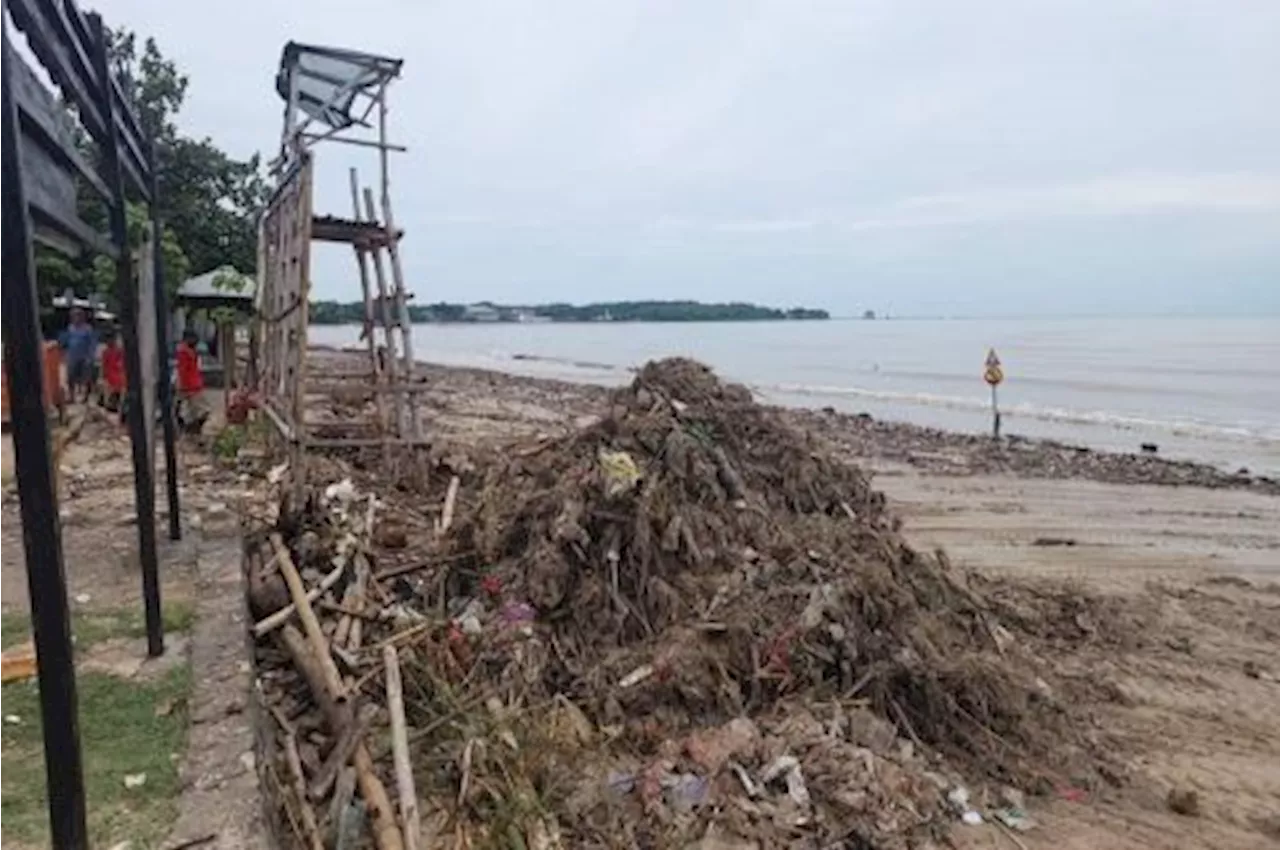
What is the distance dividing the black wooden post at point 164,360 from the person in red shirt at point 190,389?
666cm

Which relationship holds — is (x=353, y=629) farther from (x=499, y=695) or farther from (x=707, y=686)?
(x=707, y=686)

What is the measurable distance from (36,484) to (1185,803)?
5204 millimetres

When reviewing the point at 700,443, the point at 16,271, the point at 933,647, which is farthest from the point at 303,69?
the point at 16,271

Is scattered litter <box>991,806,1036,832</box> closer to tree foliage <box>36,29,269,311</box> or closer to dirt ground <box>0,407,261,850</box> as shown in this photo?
dirt ground <box>0,407,261,850</box>

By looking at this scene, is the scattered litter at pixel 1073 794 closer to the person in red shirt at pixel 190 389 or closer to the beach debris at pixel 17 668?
the beach debris at pixel 17 668

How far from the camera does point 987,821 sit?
5070mm

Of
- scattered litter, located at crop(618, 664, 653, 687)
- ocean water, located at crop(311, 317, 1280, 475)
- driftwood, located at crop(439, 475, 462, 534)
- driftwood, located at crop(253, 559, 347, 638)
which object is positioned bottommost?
ocean water, located at crop(311, 317, 1280, 475)

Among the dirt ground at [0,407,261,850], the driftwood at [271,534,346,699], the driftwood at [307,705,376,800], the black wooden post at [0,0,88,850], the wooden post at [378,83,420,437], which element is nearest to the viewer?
the black wooden post at [0,0,88,850]

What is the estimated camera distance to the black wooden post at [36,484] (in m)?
2.50

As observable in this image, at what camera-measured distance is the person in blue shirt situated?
16500 millimetres

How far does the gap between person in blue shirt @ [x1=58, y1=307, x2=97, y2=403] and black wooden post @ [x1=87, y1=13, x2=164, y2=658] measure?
12.3m

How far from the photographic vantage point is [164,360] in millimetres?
7352

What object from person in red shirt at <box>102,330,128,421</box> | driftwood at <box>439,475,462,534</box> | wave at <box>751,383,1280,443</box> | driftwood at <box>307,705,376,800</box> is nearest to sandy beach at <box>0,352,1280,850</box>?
driftwood at <box>439,475,462,534</box>

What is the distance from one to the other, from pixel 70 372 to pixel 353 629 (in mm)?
13315
